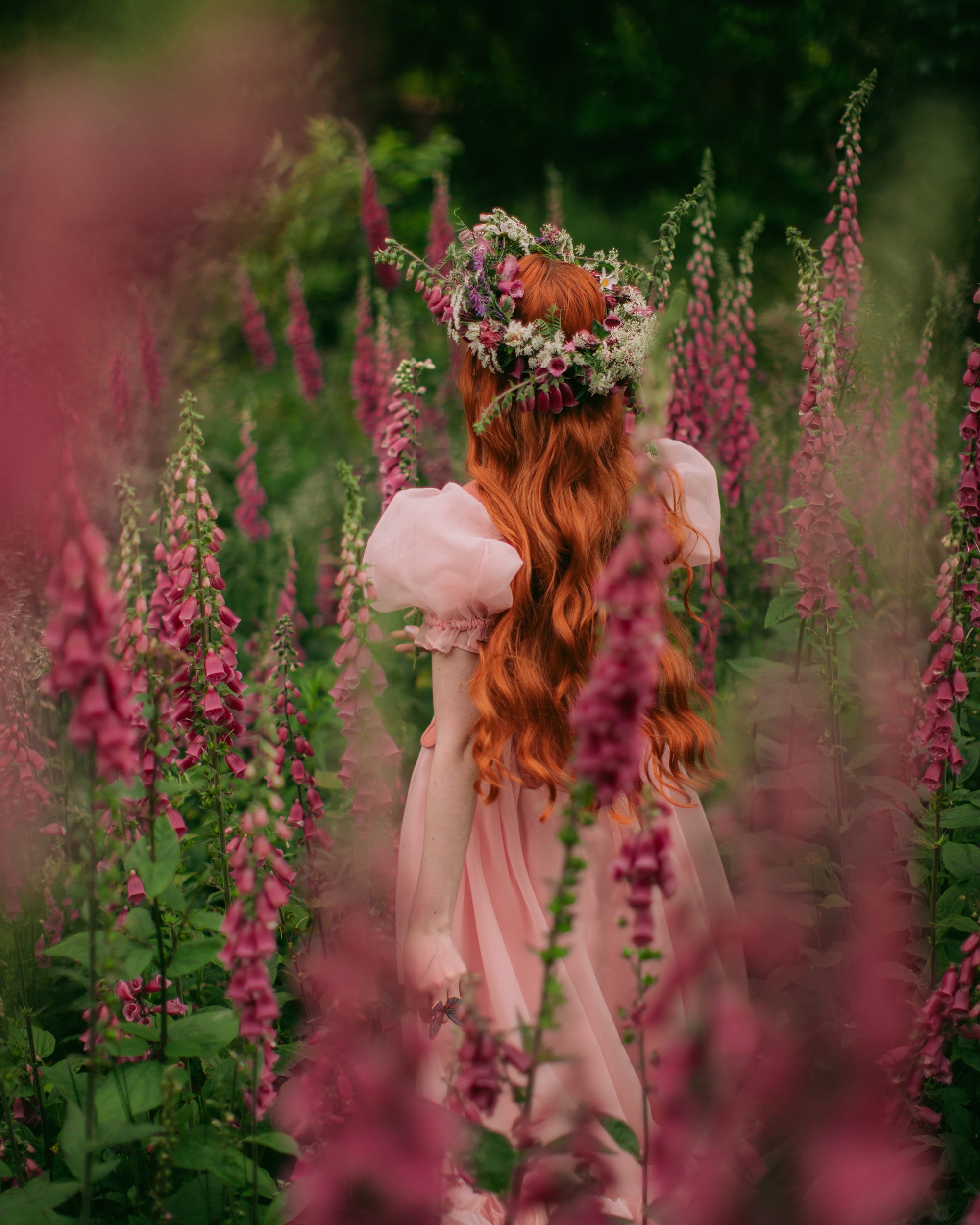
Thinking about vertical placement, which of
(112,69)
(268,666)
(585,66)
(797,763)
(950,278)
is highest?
(585,66)

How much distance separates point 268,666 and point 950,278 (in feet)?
10.9

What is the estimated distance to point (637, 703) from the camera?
2.73ft

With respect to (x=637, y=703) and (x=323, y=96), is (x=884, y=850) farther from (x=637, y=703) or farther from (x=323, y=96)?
(x=323, y=96)

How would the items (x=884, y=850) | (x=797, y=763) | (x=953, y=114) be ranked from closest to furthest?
(x=884, y=850)
(x=797, y=763)
(x=953, y=114)

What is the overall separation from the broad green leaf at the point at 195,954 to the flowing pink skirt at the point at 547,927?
50cm

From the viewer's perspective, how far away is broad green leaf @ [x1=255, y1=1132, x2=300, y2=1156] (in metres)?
1.23

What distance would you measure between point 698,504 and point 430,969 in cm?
126

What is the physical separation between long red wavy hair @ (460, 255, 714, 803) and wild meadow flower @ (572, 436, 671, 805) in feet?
3.05

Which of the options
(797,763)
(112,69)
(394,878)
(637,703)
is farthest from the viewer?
(112,69)

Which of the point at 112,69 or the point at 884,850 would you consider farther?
the point at 112,69

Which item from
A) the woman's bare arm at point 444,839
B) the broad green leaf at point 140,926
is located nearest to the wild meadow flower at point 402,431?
the woman's bare arm at point 444,839

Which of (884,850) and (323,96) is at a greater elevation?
(323,96)

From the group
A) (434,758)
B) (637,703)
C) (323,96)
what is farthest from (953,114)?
(637,703)

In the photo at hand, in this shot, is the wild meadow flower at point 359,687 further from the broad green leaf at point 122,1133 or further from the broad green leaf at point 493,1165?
the broad green leaf at point 493,1165
